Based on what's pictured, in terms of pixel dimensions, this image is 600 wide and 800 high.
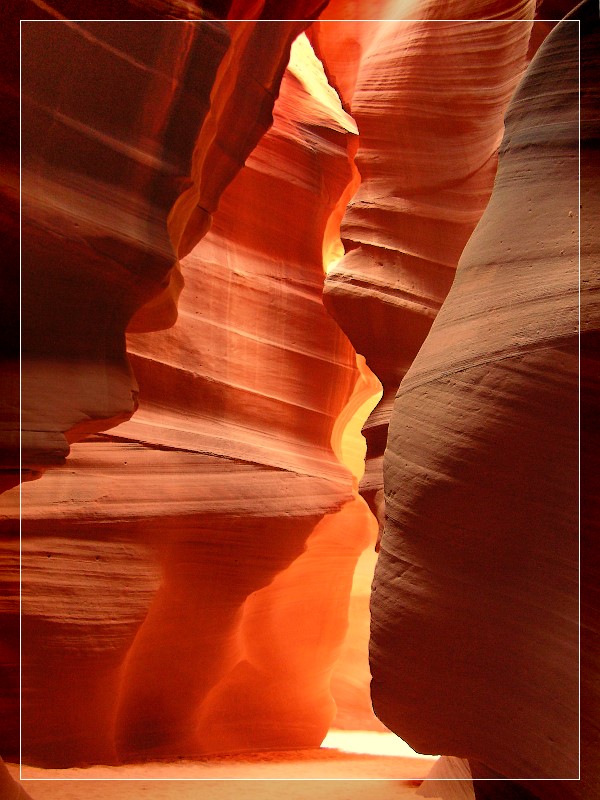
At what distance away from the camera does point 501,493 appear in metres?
2.94

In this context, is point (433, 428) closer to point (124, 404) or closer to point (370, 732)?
point (124, 404)

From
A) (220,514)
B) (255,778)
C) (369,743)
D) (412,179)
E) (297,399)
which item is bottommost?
(369,743)

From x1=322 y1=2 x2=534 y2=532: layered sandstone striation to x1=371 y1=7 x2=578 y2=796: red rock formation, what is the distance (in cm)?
187

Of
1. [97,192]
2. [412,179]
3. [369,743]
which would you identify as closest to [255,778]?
[369,743]

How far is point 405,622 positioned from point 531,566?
20.8 inches

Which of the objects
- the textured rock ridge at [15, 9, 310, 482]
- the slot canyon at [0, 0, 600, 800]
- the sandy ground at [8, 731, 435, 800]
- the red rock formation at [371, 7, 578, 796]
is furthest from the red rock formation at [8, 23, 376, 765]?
the red rock formation at [371, 7, 578, 796]

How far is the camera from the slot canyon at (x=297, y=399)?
2918 millimetres

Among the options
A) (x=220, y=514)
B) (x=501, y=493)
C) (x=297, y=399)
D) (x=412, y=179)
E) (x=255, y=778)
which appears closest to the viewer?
(x=501, y=493)

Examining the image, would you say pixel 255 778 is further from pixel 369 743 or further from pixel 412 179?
pixel 412 179

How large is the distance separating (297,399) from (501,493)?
311 centimetres

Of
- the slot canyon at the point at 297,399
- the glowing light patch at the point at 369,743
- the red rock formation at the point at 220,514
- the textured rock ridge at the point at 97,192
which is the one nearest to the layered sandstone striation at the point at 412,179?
the slot canyon at the point at 297,399

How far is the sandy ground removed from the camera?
311 cm

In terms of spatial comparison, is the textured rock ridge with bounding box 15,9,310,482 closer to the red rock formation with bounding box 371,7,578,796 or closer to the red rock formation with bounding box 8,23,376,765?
the red rock formation with bounding box 371,7,578,796

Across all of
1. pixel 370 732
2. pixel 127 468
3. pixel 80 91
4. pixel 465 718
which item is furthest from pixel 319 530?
pixel 80 91
